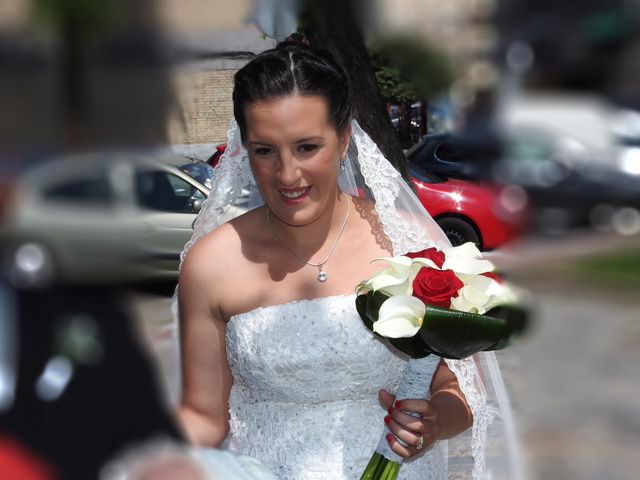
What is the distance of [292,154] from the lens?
1.93 m

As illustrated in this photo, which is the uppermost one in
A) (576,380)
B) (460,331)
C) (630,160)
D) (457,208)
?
(630,160)

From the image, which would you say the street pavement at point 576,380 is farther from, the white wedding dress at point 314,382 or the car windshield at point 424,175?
the car windshield at point 424,175

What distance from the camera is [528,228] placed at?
53.3 inches

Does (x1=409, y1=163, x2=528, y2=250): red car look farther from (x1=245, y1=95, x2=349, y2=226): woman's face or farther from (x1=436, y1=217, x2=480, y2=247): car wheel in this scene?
(x1=245, y1=95, x2=349, y2=226): woman's face

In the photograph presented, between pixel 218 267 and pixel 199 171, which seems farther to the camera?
pixel 199 171

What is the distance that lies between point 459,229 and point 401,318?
8.89 m

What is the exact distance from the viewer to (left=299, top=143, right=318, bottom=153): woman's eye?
6.40 feet

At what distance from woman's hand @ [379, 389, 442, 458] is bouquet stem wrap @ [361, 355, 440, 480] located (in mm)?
16

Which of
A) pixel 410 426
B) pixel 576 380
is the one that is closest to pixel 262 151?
pixel 410 426

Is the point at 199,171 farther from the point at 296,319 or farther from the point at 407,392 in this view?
the point at 407,392

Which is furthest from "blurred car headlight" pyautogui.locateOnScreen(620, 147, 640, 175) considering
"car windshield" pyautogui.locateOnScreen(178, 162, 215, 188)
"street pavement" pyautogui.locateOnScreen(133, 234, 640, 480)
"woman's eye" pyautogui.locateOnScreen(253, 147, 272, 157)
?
"car windshield" pyautogui.locateOnScreen(178, 162, 215, 188)

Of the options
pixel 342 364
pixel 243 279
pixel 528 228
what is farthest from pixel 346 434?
pixel 528 228

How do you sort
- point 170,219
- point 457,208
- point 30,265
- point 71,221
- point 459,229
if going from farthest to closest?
point 459,229
point 457,208
point 170,219
point 30,265
point 71,221

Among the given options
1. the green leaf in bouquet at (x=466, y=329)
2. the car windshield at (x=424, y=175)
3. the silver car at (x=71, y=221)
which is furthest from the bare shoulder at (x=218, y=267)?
the car windshield at (x=424, y=175)
